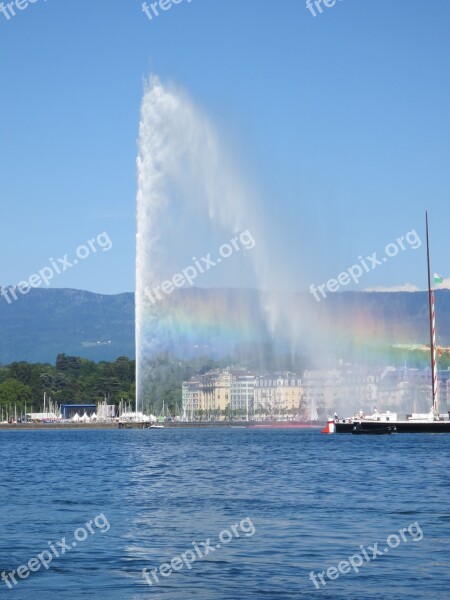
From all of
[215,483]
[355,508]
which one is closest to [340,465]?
[215,483]

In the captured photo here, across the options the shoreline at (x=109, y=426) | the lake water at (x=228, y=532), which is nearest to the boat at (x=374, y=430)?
the lake water at (x=228, y=532)

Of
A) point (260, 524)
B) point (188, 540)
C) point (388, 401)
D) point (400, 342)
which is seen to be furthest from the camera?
point (400, 342)

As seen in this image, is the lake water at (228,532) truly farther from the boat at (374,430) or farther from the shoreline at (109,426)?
the shoreline at (109,426)

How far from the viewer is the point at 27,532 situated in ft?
77.1

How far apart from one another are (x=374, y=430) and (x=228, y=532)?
213ft

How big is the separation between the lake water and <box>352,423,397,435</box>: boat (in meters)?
43.5

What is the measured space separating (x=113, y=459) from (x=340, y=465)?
13.4 metres

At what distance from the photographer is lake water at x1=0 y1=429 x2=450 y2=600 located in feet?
57.7

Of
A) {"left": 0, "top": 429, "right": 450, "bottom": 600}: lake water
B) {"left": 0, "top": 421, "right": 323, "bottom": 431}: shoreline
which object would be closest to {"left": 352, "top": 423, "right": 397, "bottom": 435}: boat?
{"left": 0, "top": 429, "right": 450, "bottom": 600}: lake water

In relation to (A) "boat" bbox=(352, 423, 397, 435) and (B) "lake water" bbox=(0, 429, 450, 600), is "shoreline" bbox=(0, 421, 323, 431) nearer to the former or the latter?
(A) "boat" bbox=(352, 423, 397, 435)

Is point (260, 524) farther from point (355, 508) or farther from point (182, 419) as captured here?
point (182, 419)

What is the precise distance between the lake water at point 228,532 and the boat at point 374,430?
43453 millimetres

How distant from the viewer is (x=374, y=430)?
86.5 meters

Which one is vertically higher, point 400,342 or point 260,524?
point 400,342
